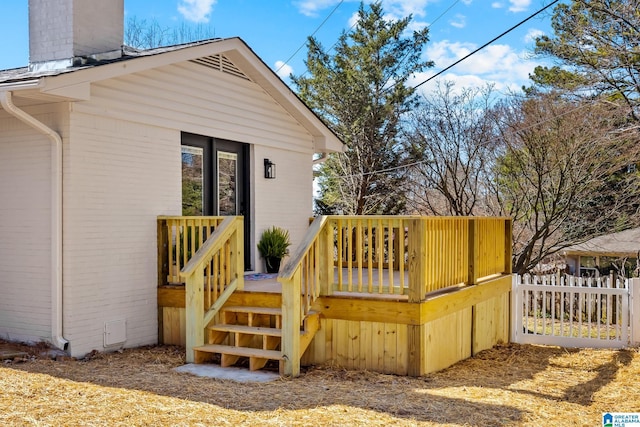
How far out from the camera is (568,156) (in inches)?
534

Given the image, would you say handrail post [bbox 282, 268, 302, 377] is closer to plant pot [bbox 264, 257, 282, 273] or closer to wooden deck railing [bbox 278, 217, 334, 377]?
wooden deck railing [bbox 278, 217, 334, 377]

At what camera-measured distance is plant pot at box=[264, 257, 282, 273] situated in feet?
30.4

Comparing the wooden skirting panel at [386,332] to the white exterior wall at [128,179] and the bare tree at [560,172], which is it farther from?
→ the bare tree at [560,172]

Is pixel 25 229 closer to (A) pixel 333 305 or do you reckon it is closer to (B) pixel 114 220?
(B) pixel 114 220

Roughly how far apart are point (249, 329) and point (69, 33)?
3.95 metres

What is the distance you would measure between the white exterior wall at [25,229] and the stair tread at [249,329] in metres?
1.85

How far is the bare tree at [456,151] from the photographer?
15380 mm

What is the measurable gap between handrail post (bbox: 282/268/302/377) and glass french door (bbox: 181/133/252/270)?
2768 mm

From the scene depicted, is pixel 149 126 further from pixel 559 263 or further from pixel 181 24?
pixel 181 24

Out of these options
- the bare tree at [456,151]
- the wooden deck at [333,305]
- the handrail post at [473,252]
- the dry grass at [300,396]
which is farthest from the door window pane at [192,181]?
the bare tree at [456,151]

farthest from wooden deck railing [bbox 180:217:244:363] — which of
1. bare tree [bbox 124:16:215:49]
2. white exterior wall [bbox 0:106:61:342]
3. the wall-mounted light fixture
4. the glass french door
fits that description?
bare tree [bbox 124:16:215:49]

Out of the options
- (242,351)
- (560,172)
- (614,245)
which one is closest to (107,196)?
(242,351)

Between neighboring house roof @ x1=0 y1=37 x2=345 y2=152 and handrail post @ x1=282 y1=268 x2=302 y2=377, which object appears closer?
handrail post @ x1=282 y1=268 x2=302 y2=377

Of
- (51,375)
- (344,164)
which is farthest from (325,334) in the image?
(344,164)
